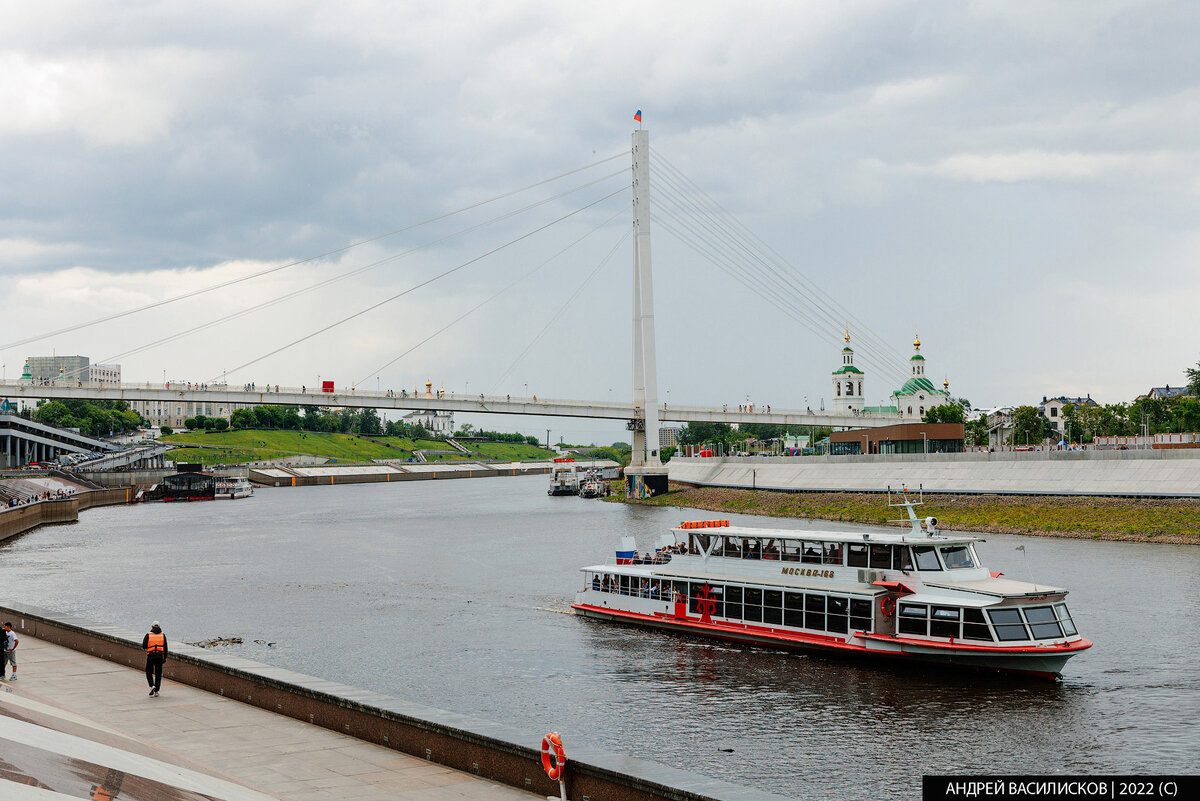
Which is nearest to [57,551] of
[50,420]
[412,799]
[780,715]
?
[780,715]

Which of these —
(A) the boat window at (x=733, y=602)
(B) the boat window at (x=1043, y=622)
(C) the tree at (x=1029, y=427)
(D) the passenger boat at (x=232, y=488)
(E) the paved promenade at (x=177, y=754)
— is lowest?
(D) the passenger boat at (x=232, y=488)

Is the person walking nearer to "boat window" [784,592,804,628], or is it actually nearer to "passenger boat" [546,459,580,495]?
"boat window" [784,592,804,628]

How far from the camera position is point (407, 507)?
370ft

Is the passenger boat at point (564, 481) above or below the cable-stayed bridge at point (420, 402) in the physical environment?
below

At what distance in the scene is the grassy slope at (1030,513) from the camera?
57.2 metres

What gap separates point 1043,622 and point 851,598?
18.9 ft

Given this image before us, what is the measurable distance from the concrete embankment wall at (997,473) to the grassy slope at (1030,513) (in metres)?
1.58

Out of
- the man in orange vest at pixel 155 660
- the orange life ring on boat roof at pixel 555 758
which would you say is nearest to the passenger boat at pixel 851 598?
the orange life ring on boat roof at pixel 555 758

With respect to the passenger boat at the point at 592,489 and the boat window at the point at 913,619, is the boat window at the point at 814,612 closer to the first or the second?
the boat window at the point at 913,619

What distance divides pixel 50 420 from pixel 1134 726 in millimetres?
200303

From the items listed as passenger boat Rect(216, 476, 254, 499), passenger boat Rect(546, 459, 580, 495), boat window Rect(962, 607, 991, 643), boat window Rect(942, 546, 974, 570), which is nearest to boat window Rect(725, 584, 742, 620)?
boat window Rect(942, 546, 974, 570)

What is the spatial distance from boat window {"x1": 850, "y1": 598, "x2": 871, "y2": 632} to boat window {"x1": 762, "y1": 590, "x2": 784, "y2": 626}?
2755 mm

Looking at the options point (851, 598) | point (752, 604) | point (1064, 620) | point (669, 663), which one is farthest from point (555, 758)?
point (752, 604)

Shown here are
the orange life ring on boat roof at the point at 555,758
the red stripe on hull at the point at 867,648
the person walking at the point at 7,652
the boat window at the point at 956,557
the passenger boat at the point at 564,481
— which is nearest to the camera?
the orange life ring on boat roof at the point at 555,758
